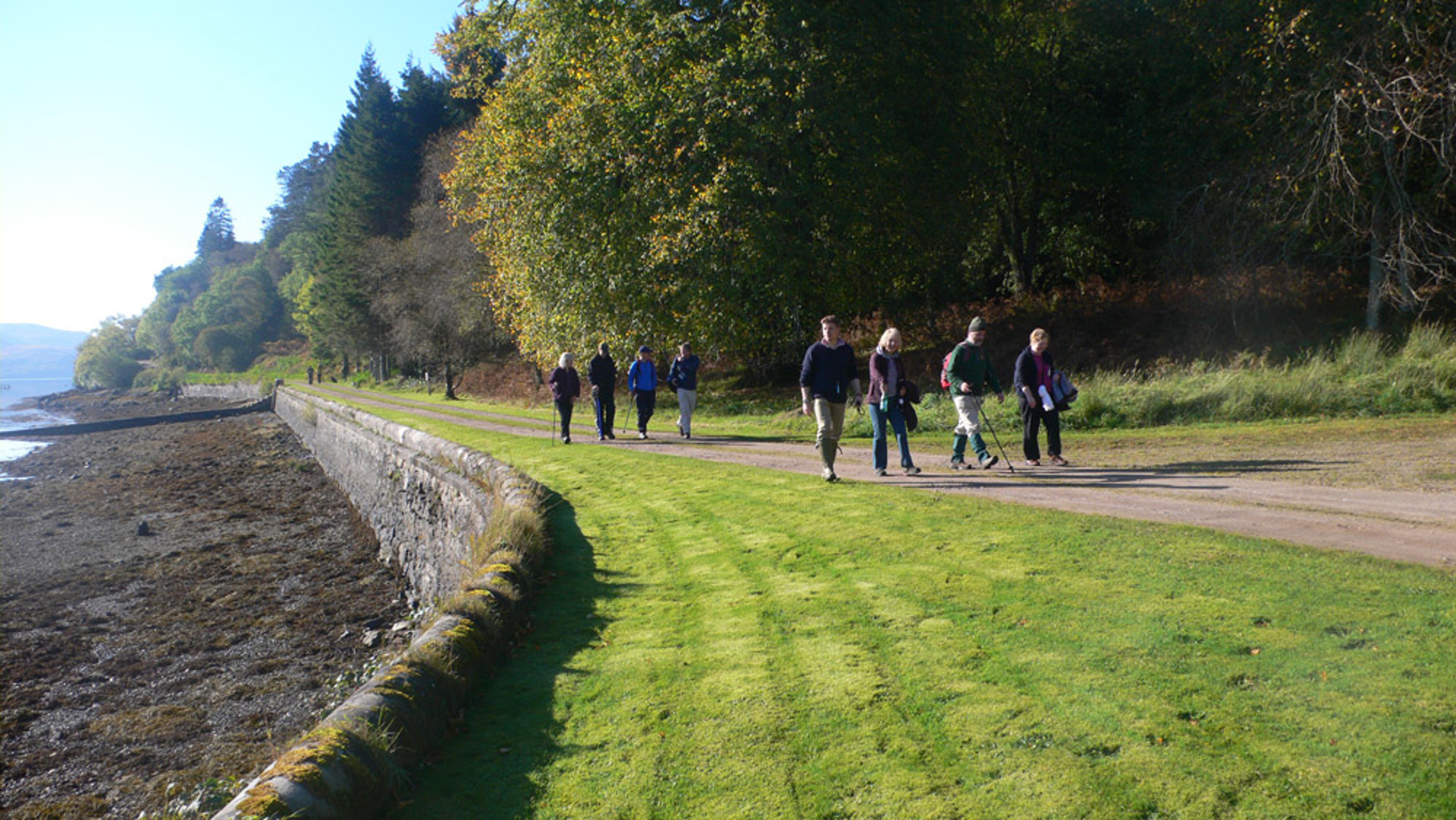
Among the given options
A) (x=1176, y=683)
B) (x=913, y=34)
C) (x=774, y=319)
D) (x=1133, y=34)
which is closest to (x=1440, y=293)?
(x=1133, y=34)

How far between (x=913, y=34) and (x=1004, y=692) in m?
21.4

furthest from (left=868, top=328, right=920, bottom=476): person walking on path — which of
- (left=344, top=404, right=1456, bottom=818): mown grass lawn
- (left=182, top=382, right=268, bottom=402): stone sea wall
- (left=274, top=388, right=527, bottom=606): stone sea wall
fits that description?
(left=182, top=382, right=268, bottom=402): stone sea wall

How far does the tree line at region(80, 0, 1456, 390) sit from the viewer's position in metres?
17.7

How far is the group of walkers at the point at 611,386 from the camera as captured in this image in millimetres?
18500

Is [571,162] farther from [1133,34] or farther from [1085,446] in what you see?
[1133,34]

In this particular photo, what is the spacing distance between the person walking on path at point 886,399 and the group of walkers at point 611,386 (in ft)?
24.7

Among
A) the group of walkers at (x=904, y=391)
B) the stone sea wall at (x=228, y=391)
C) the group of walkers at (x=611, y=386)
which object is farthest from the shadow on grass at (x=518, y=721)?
the stone sea wall at (x=228, y=391)

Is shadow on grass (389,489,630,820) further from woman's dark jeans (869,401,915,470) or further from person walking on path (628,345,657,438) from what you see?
person walking on path (628,345,657,438)

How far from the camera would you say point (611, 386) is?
62.4 ft

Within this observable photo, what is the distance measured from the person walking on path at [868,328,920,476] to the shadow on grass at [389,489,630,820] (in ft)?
15.8

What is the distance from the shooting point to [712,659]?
5.53m

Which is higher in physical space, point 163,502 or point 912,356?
point 912,356

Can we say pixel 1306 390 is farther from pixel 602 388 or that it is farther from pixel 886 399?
pixel 602 388

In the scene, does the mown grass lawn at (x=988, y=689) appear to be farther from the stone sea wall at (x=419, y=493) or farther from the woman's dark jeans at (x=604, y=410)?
the woman's dark jeans at (x=604, y=410)
